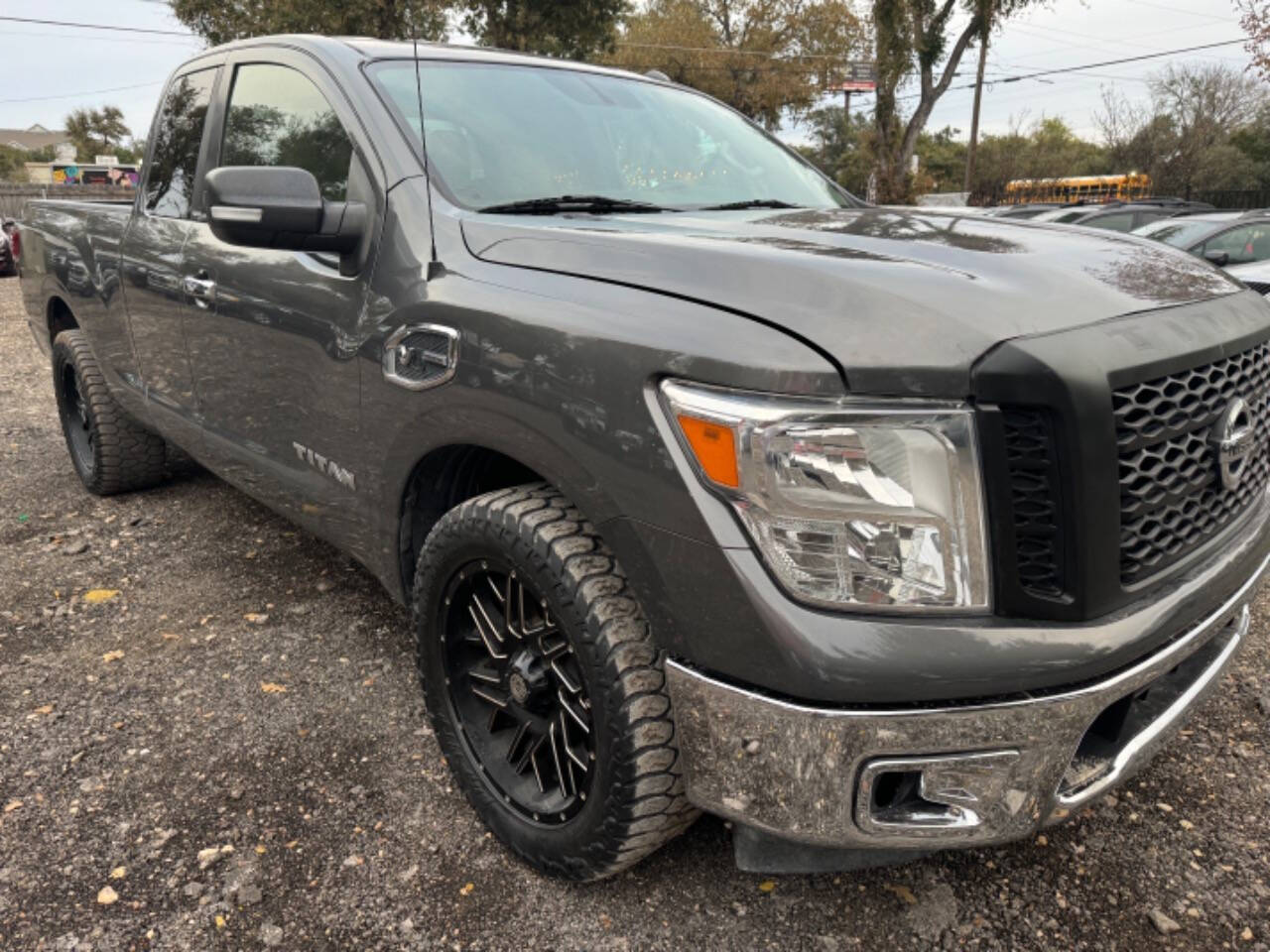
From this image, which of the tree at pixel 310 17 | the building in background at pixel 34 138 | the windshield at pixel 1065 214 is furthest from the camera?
the building in background at pixel 34 138

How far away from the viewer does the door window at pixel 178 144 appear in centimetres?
337

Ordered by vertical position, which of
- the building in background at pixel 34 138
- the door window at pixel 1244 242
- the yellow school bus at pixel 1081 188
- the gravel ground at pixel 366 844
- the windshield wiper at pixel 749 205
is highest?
the building in background at pixel 34 138

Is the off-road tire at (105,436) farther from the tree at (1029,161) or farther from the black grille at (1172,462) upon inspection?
the tree at (1029,161)

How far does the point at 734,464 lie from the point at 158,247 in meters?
2.81

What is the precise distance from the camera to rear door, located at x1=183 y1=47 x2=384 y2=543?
7.91 ft

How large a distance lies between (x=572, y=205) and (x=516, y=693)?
1.22m

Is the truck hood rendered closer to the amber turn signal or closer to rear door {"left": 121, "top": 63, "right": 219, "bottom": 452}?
the amber turn signal

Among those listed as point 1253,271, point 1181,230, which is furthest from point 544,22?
point 1253,271

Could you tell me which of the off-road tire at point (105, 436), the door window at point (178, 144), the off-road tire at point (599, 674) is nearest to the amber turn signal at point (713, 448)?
the off-road tire at point (599, 674)

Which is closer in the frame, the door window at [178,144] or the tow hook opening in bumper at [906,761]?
the tow hook opening in bumper at [906,761]

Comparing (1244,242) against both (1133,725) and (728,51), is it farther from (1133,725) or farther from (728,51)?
(728,51)

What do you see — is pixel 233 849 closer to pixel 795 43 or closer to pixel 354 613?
pixel 354 613

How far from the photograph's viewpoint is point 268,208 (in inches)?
83.8

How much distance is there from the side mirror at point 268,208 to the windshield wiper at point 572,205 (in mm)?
387
